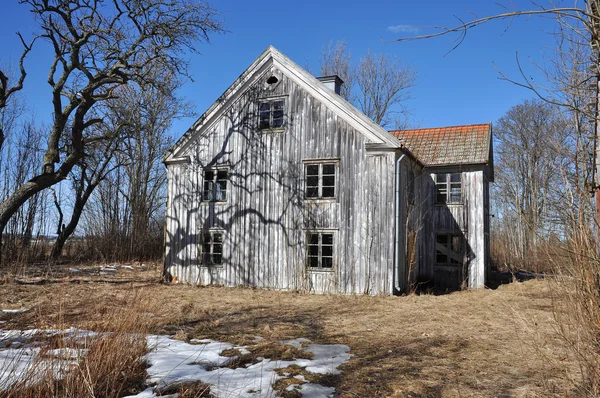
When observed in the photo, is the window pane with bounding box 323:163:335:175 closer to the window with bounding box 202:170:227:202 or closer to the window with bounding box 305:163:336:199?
the window with bounding box 305:163:336:199

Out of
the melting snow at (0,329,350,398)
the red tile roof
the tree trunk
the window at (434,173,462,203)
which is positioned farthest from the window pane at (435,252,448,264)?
the tree trunk

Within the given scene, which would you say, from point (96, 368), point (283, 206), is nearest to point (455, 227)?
point (283, 206)

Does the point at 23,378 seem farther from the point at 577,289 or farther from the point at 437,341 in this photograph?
the point at 437,341

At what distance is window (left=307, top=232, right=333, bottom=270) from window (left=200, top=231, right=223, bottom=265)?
342 centimetres

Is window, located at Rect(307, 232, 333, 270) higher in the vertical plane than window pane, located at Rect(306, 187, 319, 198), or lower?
lower

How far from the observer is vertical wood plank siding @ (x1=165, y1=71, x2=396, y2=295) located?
13711 mm

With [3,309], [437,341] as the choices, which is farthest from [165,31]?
[437,341]

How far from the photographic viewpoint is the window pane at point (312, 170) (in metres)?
14.7

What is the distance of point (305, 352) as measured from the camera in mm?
6914

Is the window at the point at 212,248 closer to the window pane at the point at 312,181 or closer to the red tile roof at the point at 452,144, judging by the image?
the window pane at the point at 312,181

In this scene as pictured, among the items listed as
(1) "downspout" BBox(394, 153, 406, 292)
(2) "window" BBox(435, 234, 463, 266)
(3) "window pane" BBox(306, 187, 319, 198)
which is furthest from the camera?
(2) "window" BBox(435, 234, 463, 266)

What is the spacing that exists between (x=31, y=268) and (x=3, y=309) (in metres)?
9.66

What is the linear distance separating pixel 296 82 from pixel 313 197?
13.0ft

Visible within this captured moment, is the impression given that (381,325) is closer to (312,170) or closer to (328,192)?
(328,192)
